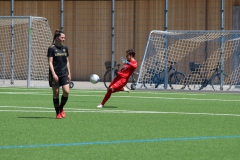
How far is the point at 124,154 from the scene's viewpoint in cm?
1041

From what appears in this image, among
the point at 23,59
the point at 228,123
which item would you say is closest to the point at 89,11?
the point at 23,59

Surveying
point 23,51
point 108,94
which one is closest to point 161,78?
point 23,51

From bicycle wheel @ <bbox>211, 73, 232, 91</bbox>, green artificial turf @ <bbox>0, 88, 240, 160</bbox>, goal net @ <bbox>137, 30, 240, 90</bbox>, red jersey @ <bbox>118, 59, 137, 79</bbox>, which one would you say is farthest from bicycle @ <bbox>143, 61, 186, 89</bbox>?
red jersey @ <bbox>118, 59, 137, 79</bbox>

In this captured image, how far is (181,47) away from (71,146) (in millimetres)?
23691

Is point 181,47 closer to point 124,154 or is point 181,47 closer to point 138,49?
point 138,49

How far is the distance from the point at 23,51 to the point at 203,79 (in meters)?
9.36

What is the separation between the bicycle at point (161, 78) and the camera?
3206 cm

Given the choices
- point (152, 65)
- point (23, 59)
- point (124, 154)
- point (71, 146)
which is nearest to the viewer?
point (124, 154)

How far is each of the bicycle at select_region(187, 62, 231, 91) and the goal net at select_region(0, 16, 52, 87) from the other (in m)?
6.03

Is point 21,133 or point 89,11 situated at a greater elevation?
point 89,11

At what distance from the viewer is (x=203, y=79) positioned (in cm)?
3177

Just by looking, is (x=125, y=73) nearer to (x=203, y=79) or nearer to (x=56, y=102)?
(x=56, y=102)

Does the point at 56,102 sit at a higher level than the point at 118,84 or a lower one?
lower

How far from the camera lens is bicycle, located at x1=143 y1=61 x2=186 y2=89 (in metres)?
32.1
